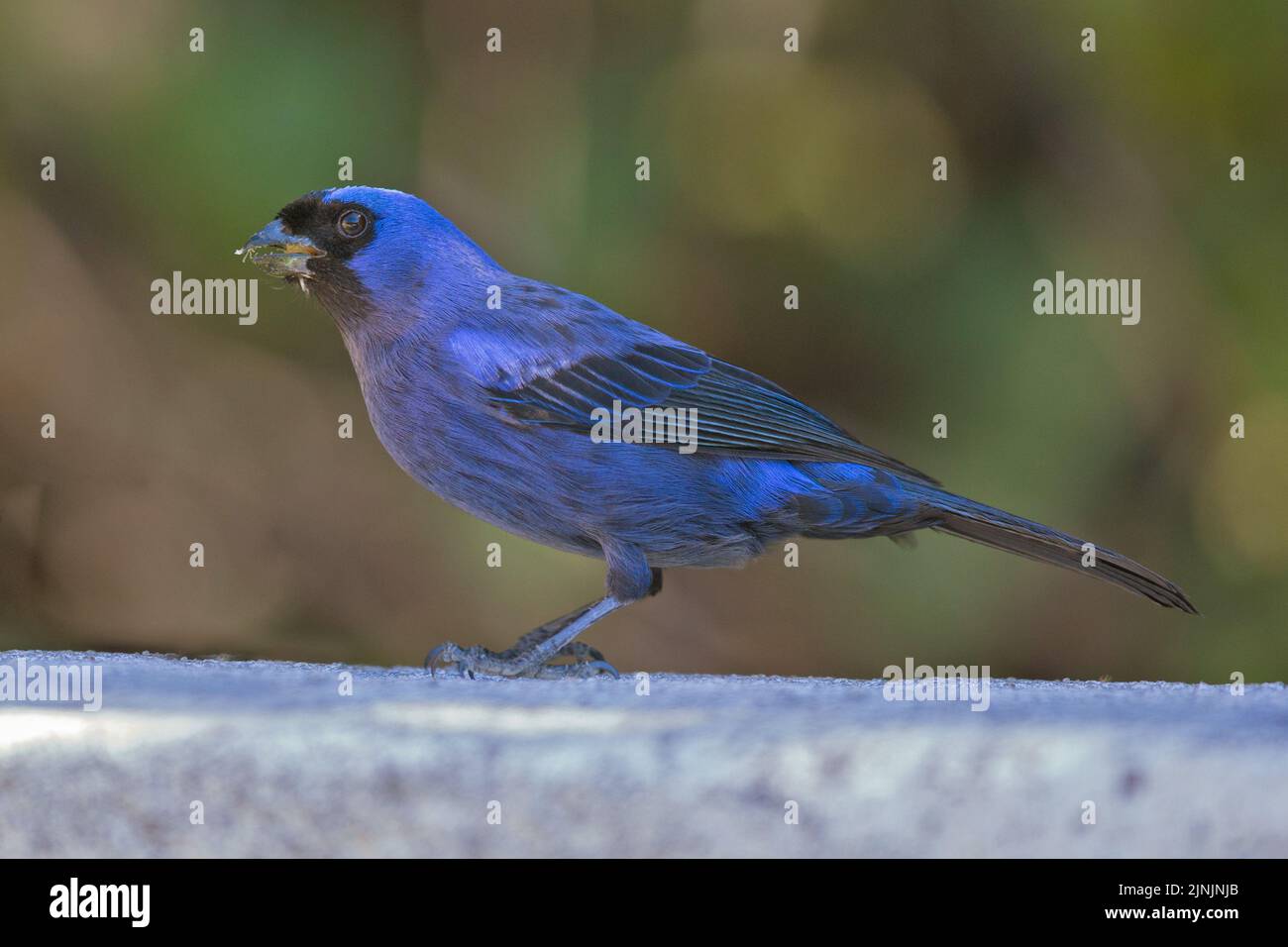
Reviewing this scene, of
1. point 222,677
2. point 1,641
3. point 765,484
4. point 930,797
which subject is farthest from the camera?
point 1,641

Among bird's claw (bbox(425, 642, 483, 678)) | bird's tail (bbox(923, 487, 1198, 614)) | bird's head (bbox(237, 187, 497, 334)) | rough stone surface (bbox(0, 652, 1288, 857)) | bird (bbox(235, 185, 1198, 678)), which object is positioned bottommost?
rough stone surface (bbox(0, 652, 1288, 857))

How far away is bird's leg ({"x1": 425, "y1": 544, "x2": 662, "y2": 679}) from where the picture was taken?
4453 millimetres

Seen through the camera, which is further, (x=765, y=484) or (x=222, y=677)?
(x=765, y=484)

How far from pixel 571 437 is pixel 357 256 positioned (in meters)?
0.85

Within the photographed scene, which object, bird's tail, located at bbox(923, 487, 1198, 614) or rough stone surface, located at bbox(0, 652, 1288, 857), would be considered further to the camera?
bird's tail, located at bbox(923, 487, 1198, 614)

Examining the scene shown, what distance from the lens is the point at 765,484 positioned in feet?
14.9

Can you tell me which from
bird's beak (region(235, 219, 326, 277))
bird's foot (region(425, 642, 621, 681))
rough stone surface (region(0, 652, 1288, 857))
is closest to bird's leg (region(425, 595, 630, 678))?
bird's foot (region(425, 642, 621, 681))

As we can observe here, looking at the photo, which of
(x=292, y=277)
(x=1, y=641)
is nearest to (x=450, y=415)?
(x=292, y=277)

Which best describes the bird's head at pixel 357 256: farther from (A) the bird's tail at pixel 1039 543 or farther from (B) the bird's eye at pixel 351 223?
(A) the bird's tail at pixel 1039 543

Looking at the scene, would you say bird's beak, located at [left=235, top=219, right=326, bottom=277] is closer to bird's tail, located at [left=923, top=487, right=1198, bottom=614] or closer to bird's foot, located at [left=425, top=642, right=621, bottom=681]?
bird's foot, located at [left=425, top=642, right=621, bottom=681]

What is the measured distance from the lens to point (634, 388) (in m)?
4.61

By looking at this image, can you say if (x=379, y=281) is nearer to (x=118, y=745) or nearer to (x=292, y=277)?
(x=292, y=277)

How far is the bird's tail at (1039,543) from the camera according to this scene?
14.4 feet

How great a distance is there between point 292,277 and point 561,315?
0.81 m
